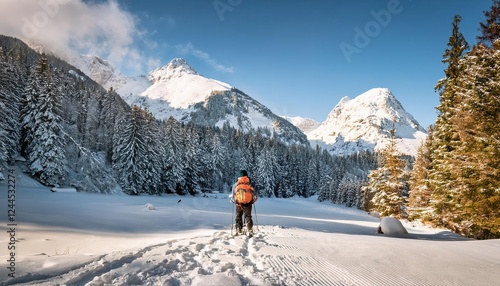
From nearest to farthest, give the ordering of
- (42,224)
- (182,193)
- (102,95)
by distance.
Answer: (42,224)
(182,193)
(102,95)

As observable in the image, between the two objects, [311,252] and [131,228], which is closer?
[311,252]

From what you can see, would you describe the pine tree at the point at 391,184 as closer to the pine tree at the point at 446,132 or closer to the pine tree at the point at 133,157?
the pine tree at the point at 446,132

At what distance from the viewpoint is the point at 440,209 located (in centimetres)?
1562

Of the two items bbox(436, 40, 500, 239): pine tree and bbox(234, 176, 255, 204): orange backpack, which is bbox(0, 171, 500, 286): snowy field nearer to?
bbox(234, 176, 255, 204): orange backpack

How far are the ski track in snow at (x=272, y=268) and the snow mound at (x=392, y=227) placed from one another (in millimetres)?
8853

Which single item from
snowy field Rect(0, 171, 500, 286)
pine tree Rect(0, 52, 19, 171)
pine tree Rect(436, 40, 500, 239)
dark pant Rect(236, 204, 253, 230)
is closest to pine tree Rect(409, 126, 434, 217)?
pine tree Rect(436, 40, 500, 239)

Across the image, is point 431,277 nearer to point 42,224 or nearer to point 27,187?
point 42,224

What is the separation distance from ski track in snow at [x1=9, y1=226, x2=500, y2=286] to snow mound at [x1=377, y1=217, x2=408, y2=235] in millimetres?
8853

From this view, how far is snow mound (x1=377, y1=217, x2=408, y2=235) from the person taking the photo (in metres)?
15.0

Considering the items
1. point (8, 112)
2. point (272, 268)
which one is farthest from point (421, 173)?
point (8, 112)

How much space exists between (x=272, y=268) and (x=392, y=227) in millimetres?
12956

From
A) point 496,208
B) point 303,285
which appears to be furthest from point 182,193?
point 303,285

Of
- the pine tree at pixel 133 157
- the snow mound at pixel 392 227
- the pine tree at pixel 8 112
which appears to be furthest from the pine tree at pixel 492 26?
the pine tree at pixel 133 157

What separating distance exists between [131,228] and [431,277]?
1091cm
